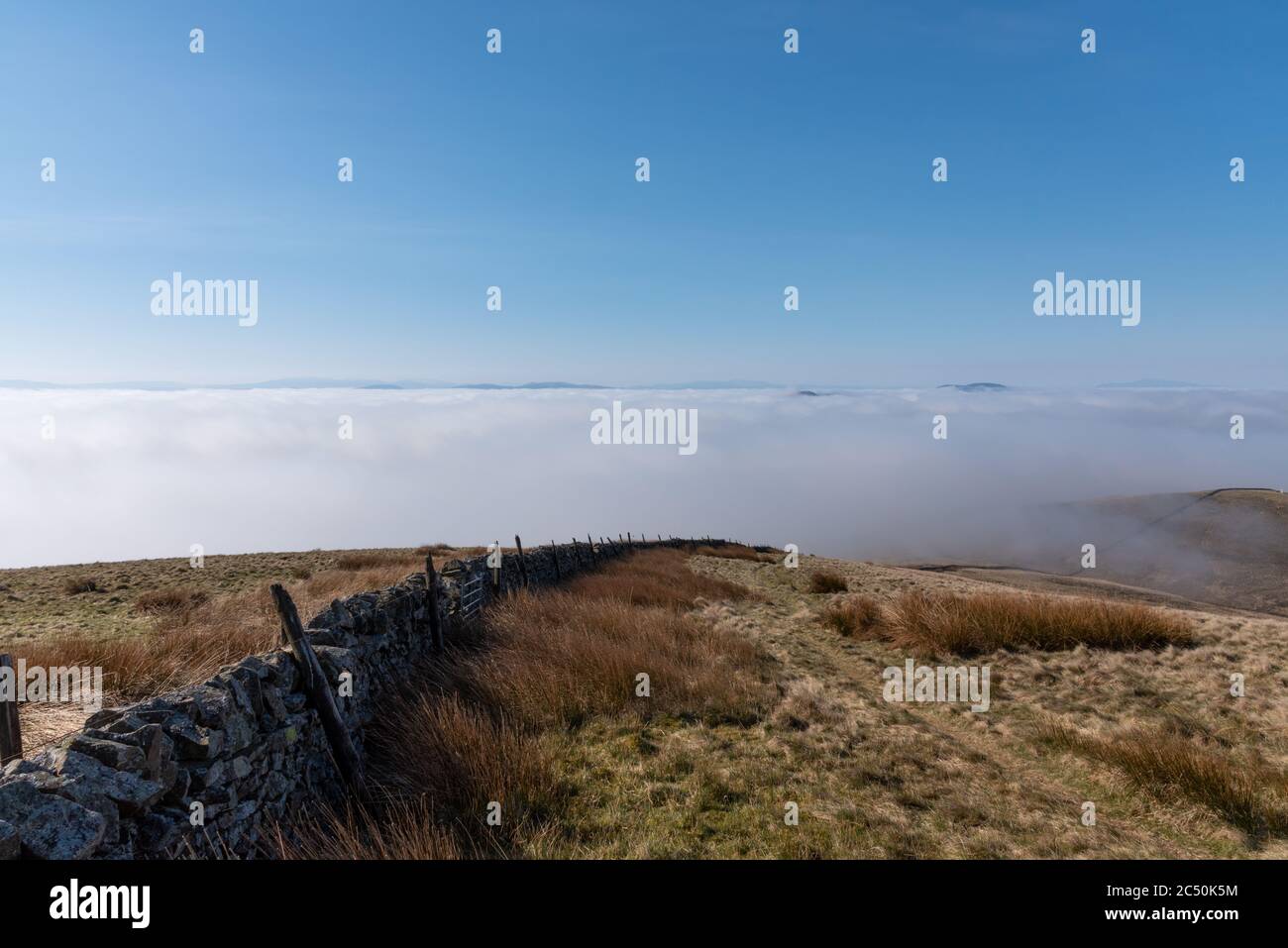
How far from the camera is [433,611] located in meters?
10.5

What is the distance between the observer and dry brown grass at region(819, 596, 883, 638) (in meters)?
15.0

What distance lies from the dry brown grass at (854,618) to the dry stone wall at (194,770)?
11.0m

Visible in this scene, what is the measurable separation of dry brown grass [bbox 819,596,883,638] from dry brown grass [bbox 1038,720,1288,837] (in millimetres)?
6762

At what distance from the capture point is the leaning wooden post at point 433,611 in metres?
10.3

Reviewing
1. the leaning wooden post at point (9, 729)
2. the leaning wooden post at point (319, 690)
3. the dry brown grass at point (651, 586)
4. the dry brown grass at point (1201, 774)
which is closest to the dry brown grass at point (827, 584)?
the dry brown grass at point (651, 586)

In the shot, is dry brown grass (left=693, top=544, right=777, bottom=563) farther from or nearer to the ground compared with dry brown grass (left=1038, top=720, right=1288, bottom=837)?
nearer to the ground

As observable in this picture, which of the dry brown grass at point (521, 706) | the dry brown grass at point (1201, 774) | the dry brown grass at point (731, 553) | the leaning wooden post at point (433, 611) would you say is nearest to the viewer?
the dry brown grass at point (521, 706)

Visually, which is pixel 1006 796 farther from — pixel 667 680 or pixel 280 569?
pixel 280 569

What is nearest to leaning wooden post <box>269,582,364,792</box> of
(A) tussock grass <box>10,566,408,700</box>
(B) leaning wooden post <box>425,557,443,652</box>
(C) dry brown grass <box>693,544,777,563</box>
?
(A) tussock grass <box>10,566,408,700</box>

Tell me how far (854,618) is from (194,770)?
1385cm

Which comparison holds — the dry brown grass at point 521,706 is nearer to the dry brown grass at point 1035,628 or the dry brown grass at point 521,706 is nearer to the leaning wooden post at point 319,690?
the leaning wooden post at point 319,690

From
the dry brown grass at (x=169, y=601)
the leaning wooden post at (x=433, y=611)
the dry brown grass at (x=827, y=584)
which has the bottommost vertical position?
the dry brown grass at (x=827, y=584)

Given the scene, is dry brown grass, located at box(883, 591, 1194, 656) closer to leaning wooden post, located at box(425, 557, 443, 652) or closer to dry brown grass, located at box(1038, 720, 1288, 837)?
dry brown grass, located at box(1038, 720, 1288, 837)
